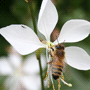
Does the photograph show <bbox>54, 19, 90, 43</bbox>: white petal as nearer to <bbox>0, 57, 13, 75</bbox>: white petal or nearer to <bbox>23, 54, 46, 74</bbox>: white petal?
<bbox>23, 54, 46, 74</bbox>: white petal

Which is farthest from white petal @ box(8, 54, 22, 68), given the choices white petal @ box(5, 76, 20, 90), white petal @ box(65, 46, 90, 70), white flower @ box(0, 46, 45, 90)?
white petal @ box(65, 46, 90, 70)

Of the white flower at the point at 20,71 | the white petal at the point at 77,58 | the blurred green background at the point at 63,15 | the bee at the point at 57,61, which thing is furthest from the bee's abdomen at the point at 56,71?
the white flower at the point at 20,71

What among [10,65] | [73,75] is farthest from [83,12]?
[10,65]

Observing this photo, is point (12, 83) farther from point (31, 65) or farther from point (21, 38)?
point (21, 38)

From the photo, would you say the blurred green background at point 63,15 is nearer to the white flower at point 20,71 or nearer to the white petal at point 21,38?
the white flower at point 20,71

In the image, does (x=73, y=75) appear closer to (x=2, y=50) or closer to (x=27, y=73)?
(x=27, y=73)

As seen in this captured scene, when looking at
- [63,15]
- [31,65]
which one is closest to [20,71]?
[31,65]

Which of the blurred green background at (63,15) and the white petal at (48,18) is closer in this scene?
the white petal at (48,18)
